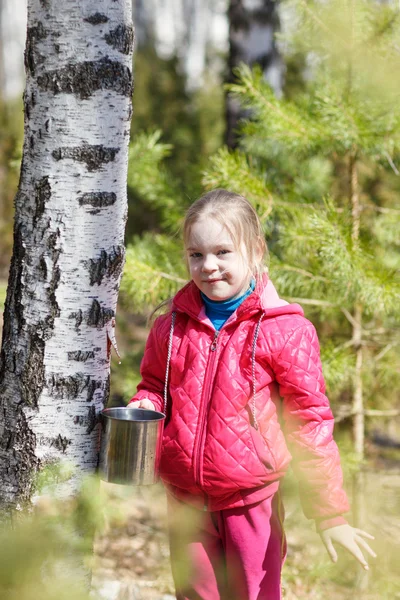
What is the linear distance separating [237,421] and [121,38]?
122cm

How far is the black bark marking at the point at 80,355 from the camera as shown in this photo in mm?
1979

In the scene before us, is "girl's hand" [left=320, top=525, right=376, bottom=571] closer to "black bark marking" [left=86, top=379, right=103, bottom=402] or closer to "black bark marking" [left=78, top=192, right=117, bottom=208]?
"black bark marking" [left=86, top=379, right=103, bottom=402]

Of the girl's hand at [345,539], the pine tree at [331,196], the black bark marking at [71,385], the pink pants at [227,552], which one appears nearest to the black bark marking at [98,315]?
the black bark marking at [71,385]

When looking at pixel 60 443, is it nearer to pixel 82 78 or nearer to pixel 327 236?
pixel 82 78

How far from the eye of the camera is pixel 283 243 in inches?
120

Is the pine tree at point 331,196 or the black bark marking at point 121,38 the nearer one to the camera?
the black bark marking at point 121,38

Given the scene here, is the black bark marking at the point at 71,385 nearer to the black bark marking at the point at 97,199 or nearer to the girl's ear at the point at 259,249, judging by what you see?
the black bark marking at the point at 97,199

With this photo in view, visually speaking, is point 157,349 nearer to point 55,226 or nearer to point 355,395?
point 55,226

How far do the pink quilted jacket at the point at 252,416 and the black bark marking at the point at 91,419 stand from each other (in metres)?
0.24

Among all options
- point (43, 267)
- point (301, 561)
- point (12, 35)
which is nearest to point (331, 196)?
point (43, 267)

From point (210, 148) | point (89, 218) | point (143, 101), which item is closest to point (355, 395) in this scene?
point (89, 218)

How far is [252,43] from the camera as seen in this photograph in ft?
14.8

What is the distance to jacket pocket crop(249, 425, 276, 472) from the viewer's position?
2.03 m

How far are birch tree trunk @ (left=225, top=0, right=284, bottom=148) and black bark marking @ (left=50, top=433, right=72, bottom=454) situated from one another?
2974mm
